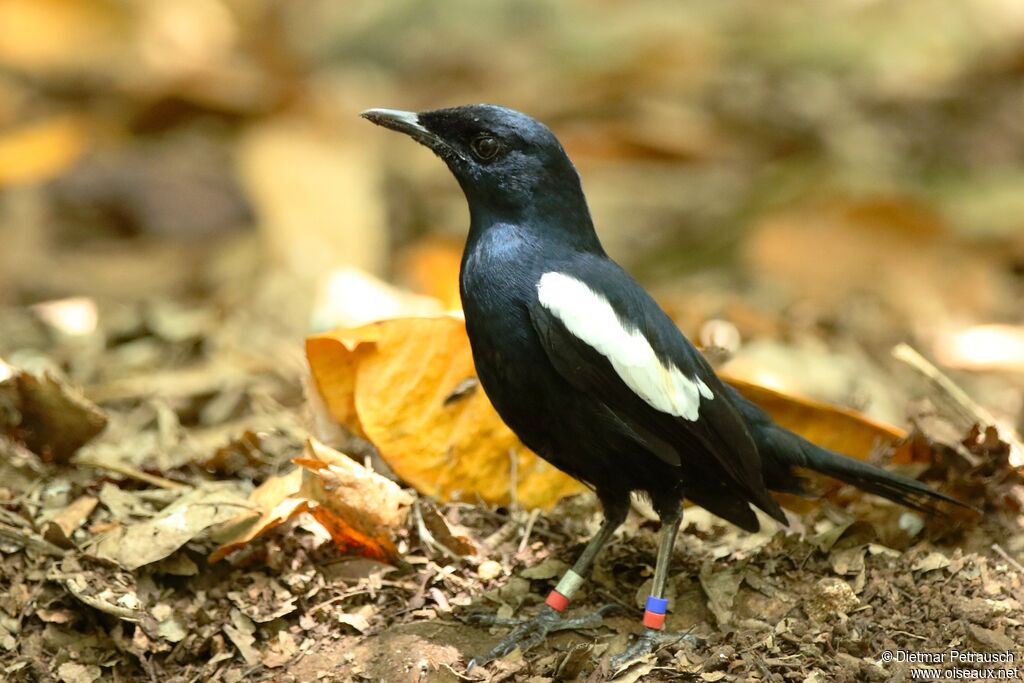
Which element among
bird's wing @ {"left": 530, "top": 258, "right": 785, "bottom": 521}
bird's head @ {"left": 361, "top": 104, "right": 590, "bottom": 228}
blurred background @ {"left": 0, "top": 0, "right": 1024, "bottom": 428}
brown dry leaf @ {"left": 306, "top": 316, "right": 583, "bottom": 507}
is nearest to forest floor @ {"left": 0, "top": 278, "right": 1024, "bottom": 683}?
brown dry leaf @ {"left": 306, "top": 316, "right": 583, "bottom": 507}

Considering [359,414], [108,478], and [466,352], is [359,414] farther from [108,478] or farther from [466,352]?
[108,478]

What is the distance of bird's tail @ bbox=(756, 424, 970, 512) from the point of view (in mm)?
3596

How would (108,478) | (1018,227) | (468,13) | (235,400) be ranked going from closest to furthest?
(108,478), (235,400), (1018,227), (468,13)

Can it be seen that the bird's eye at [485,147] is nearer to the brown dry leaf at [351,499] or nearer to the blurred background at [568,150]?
the blurred background at [568,150]

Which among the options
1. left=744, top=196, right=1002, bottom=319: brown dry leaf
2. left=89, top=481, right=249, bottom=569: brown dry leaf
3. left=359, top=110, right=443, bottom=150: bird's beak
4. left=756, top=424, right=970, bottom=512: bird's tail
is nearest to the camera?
left=89, top=481, right=249, bottom=569: brown dry leaf

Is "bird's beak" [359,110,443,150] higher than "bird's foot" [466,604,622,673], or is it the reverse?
"bird's beak" [359,110,443,150]

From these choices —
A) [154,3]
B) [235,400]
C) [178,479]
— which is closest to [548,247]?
[178,479]

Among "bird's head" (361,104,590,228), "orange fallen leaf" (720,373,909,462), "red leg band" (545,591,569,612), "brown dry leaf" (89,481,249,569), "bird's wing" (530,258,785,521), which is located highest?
"bird's head" (361,104,590,228)

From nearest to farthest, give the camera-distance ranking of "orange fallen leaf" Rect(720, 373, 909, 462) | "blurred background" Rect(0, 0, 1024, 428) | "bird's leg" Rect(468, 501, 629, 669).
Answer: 1. "bird's leg" Rect(468, 501, 629, 669)
2. "orange fallen leaf" Rect(720, 373, 909, 462)
3. "blurred background" Rect(0, 0, 1024, 428)

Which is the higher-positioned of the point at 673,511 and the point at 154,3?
the point at 154,3

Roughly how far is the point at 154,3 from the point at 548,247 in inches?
280

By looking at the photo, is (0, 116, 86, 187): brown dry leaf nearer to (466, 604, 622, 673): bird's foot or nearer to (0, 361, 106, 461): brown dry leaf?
(0, 361, 106, 461): brown dry leaf

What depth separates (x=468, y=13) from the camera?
1140cm

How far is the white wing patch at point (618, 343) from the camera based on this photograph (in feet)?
11.0
